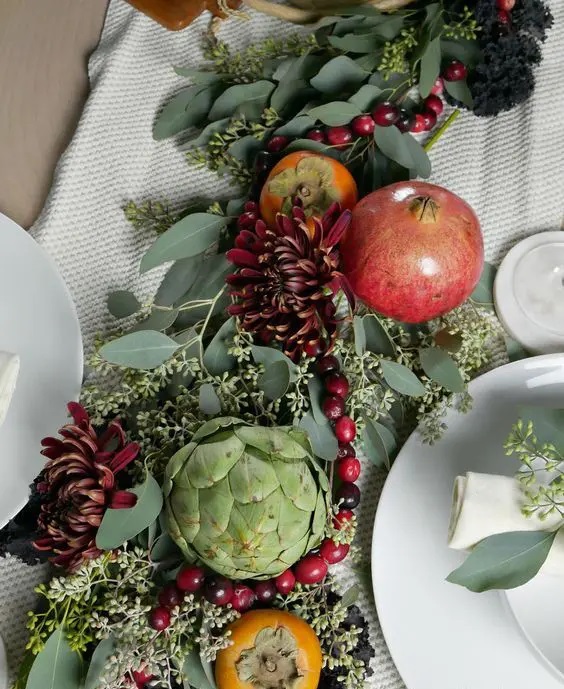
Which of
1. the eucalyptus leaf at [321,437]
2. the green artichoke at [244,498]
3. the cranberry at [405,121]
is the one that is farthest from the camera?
the cranberry at [405,121]

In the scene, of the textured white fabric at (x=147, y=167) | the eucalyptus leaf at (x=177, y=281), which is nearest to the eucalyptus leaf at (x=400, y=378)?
the textured white fabric at (x=147, y=167)

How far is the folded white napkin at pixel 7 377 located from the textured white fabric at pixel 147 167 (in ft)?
0.40

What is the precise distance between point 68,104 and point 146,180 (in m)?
0.14

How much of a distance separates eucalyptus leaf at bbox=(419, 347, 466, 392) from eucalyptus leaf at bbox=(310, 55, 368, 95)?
1.07 ft

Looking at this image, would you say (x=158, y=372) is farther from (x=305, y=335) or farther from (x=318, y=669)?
(x=318, y=669)

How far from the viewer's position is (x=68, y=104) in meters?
0.91

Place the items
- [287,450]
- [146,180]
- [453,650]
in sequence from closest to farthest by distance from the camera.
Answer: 1. [287,450]
2. [453,650]
3. [146,180]

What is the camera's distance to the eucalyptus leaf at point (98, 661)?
2.27 ft

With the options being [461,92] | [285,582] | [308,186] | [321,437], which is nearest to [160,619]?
[285,582]

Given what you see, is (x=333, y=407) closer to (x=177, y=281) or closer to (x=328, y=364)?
(x=328, y=364)

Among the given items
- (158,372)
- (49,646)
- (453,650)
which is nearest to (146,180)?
(158,372)

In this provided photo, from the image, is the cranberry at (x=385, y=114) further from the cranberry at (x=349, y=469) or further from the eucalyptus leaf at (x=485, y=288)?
the cranberry at (x=349, y=469)

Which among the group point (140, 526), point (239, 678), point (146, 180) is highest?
point (146, 180)

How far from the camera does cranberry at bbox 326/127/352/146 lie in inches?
32.8
